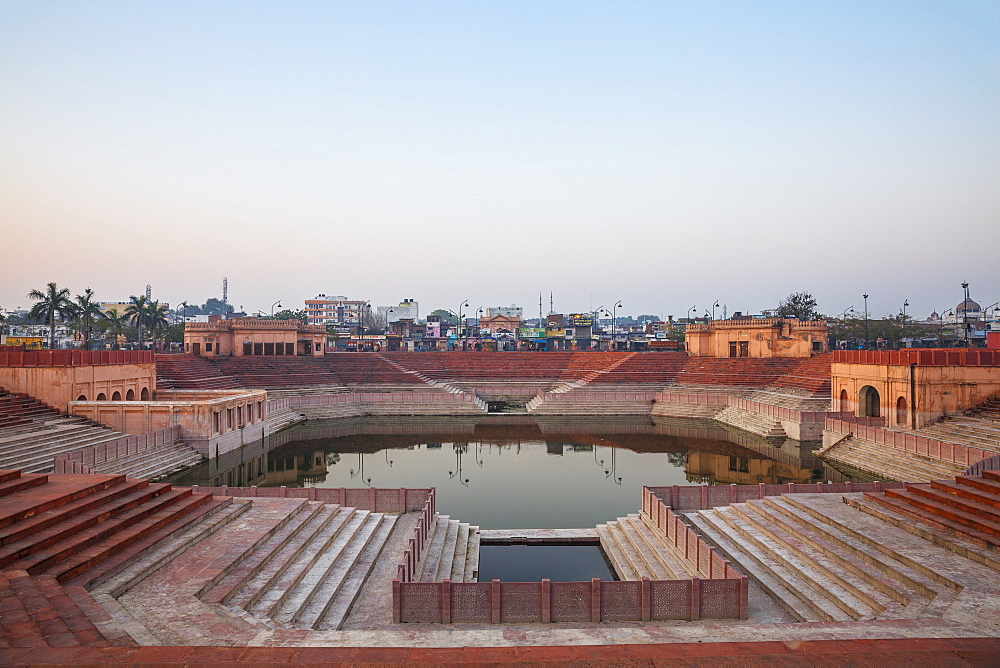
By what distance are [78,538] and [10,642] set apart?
4141 mm

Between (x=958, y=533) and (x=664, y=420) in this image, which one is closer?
(x=958, y=533)

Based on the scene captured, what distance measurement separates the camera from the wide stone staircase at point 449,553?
16.9 m

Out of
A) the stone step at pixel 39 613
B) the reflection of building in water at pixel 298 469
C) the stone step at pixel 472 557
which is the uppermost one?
the stone step at pixel 39 613

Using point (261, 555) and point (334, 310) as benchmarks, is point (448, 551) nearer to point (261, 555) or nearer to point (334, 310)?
point (261, 555)

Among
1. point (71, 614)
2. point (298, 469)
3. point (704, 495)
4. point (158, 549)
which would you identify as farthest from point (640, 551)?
point (298, 469)

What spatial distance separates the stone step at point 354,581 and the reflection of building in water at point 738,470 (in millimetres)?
16666

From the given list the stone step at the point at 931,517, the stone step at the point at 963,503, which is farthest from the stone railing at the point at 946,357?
the stone step at the point at 931,517

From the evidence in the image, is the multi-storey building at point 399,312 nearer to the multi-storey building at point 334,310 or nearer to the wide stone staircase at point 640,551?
the multi-storey building at point 334,310

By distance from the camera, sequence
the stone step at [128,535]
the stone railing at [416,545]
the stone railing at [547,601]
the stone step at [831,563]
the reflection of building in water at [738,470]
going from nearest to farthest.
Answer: the stone step at [128,535] → the stone step at [831,563] → the stone railing at [547,601] → the stone railing at [416,545] → the reflection of building in water at [738,470]

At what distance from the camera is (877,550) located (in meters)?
15.0

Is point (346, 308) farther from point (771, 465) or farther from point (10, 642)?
point (10, 642)

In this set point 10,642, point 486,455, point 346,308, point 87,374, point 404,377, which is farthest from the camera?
point 346,308

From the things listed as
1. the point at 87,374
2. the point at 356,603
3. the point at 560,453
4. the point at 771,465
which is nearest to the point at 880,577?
the point at 356,603

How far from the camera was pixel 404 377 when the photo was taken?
→ 6078 cm
